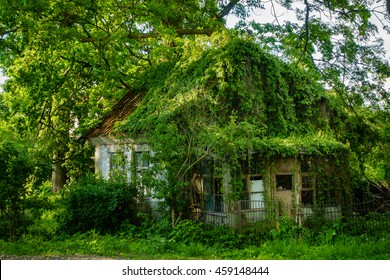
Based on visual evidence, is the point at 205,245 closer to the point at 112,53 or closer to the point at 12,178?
the point at 12,178

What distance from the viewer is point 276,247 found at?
12.5 metres

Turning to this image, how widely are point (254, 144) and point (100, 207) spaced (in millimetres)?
5806

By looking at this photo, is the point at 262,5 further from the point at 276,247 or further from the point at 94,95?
the point at 94,95

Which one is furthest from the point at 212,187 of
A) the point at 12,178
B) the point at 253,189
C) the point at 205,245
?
the point at 12,178

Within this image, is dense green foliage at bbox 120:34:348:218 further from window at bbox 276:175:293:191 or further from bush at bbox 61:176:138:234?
bush at bbox 61:176:138:234

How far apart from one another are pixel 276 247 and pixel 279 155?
4.62 metres

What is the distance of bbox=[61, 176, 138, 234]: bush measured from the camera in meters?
16.5

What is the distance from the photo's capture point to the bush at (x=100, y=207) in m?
16.5

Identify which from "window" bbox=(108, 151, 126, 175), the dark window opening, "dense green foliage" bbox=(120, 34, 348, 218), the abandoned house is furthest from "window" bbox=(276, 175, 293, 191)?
"window" bbox=(108, 151, 126, 175)

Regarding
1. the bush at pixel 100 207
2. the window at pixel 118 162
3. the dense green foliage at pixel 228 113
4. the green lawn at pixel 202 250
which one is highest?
the dense green foliage at pixel 228 113

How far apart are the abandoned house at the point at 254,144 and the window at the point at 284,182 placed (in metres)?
0.04

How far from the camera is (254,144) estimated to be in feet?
50.3

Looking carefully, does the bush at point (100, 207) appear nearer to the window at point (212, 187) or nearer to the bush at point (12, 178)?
the bush at point (12, 178)

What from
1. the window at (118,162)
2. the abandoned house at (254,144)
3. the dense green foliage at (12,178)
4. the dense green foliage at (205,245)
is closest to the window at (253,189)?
the abandoned house at (254,144)
